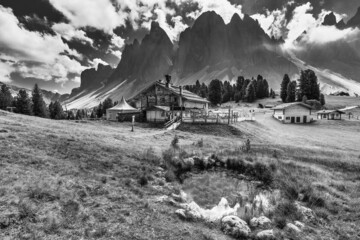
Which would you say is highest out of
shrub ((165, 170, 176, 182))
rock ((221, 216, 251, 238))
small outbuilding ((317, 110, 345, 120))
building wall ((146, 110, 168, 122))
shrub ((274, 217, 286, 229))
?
small outbuilding ((317, 110, 345, 120))

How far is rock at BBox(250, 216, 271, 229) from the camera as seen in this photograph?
725 centimetres

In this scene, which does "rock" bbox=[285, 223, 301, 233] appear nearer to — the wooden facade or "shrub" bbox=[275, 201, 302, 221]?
"shrub" bbox=[275, 201, 302, 221]

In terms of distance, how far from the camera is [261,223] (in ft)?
24.1

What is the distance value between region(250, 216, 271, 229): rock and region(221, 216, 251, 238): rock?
0.45 meters

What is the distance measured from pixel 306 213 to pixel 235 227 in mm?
3819

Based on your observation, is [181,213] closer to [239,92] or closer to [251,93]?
[251,93]

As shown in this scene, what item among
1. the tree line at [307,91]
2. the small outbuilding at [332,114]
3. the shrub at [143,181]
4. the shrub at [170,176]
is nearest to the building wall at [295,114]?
the small outbuilding at [332,114]

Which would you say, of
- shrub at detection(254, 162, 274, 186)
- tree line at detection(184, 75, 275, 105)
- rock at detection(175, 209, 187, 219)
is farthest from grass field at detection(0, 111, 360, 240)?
tree line at detection(184, 75, 275, 105)

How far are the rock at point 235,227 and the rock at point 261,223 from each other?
0.45 m

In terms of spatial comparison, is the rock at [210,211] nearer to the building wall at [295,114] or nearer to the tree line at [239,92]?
the building wall at [295,114]

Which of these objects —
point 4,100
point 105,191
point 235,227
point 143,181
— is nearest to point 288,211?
point 235,227

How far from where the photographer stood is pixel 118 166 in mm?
11188

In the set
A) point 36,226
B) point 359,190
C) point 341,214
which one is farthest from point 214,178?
point 36,226

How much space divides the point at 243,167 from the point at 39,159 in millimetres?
12372
